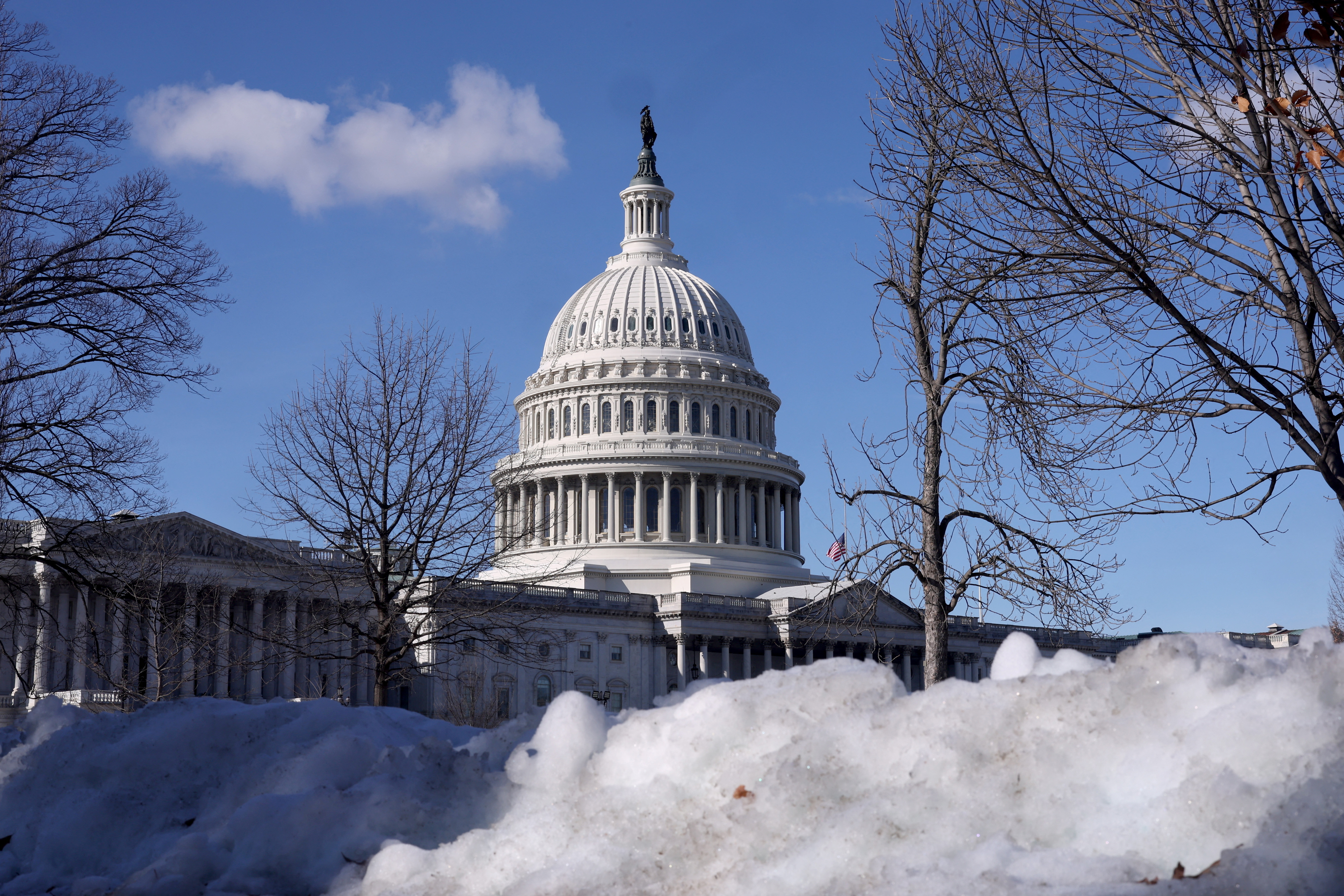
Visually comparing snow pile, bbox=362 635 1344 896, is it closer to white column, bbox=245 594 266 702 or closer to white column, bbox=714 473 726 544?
white column, bbox=245 594 266 702

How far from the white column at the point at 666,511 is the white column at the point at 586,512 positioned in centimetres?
478

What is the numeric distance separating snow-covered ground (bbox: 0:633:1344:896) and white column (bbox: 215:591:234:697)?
41.5 metres

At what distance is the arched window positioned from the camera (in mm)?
96750

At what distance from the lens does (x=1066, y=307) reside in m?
9.96

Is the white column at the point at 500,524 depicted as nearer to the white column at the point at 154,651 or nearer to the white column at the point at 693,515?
the white column at the point at 154,651

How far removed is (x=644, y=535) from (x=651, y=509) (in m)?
2.51

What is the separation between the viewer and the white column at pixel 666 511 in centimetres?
9519

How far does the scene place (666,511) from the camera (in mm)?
95375

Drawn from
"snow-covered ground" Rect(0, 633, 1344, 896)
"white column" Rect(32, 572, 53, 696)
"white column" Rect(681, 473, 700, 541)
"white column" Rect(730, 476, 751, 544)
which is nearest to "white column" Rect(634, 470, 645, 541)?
"white column" Rect(681, 473, 700, 541)

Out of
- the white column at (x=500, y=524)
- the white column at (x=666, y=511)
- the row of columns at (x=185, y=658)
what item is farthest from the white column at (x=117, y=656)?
the white column at (x=666, y=511)

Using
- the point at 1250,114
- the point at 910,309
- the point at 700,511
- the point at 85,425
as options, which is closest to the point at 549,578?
the point at 85,425

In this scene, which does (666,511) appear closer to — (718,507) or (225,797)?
(718,507)

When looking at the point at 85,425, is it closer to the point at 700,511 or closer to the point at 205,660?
the point at 205,660

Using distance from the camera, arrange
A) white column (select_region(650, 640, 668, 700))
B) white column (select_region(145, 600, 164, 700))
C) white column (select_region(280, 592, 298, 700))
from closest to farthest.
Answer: white column (select_region(145, 600, 164, 700)), white column (select_region(280, 592, 298, 700)), white column (select_region(650, 640, 668, 700))
